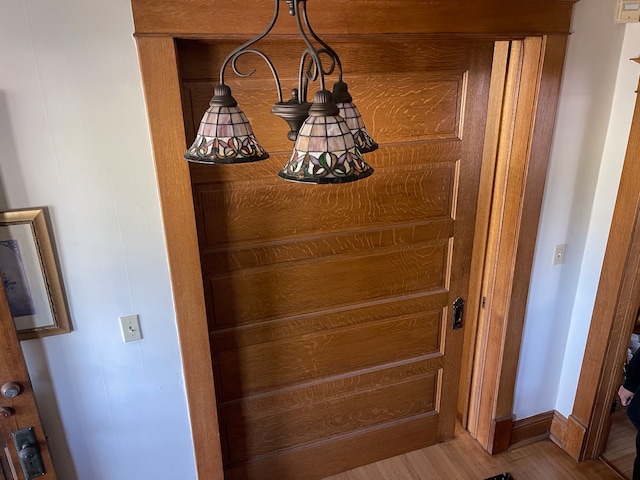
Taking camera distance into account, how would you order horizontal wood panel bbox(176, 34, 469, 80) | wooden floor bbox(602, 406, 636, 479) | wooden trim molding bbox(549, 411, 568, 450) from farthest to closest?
wooden trim molding bbox(549, 411, 568, 450)
wooden floor bbox(602, 406, 636, 479)
horizontal wood panel bbox(176, 34, 469, 80)

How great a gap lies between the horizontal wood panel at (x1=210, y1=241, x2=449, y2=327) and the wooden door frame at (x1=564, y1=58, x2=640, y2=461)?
0.68 metres

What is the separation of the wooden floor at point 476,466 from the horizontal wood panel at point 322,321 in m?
0.78

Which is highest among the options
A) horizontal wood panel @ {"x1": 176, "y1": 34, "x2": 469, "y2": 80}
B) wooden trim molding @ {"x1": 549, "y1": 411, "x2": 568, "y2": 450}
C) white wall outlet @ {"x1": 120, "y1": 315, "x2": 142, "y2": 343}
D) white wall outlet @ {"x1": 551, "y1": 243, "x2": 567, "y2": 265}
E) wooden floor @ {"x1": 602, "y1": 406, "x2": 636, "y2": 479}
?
horizontal wood panel @ {"x1": 176, "y1": 34, "x2": 469, "y2": 80}

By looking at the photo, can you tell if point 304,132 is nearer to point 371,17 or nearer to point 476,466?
point 371,17

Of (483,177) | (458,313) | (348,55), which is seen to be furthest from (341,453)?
(348,55)

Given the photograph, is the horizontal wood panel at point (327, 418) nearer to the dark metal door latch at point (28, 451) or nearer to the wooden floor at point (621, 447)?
the dark metal door latch at point (28, 451)

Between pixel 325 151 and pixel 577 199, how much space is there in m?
1.64

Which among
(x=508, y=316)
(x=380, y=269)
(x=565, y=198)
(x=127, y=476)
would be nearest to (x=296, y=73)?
(x=380, y=269)

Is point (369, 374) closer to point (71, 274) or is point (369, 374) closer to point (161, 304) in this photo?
point (161, 304)

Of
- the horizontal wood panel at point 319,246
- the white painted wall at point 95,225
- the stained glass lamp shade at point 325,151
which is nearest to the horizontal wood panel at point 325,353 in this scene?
the white painted wall at point 95,225

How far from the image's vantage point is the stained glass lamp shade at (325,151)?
2.48 ft

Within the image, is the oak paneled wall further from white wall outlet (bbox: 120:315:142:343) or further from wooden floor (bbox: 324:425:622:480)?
white wall outlet (bbox: 120:315:142:343)

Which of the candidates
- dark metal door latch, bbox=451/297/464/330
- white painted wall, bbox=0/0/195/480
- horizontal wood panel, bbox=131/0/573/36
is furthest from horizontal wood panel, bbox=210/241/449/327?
horizontal wood panel, bbox=131/0/573/36

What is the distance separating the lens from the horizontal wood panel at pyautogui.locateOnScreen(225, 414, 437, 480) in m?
2.07
